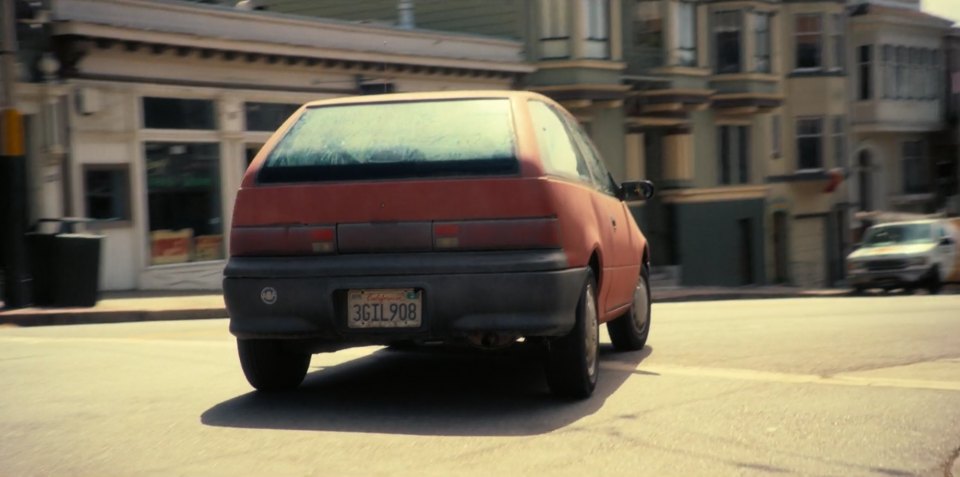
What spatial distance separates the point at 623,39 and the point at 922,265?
10339mm

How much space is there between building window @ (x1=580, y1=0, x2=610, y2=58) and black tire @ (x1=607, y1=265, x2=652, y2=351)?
78.9 ft

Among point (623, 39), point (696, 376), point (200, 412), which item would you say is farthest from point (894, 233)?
point (200, 412)

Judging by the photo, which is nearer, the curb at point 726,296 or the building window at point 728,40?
the curb at point 726,296

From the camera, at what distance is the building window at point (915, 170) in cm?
5047

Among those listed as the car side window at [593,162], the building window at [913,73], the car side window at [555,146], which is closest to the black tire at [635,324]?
the car side window at [593,162]

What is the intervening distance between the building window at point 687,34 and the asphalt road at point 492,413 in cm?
2786

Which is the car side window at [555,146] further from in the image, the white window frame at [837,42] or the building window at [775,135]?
the white window frame at [837,42]

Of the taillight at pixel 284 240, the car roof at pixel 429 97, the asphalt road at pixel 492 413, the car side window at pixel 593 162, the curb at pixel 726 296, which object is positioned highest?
the car roof at pixel 429 97

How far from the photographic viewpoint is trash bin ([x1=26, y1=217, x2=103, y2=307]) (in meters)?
17.1

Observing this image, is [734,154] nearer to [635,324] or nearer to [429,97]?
[635,324]

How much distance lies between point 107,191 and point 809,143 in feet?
86.8

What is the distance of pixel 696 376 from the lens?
27.7 feet

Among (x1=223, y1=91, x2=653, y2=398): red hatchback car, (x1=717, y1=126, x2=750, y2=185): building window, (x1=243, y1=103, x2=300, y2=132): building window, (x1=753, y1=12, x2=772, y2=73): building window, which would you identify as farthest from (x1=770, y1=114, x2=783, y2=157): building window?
(x1=223, y1=91, x2=653, y2=398): red hatchback car

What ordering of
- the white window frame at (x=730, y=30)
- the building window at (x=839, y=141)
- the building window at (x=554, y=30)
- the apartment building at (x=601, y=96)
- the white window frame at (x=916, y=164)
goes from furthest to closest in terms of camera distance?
the white window frame at (x=916, y=164)
the building window at (x=839, y=141)
the white window frame at (x=730, y=30)
the building window at (x=554, y=30)
the apartment building at (x=601, y=96)
